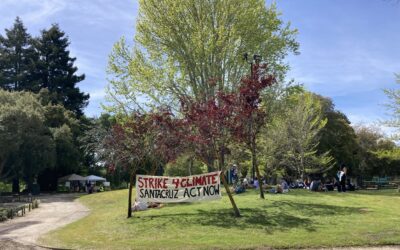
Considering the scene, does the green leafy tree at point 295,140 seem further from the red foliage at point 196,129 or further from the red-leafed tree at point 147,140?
the red-leafed tree at point 147,140

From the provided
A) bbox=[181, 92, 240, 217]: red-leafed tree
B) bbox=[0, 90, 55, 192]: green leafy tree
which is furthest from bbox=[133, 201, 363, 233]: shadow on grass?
bbox=[0, 90, 55, 192]: green leafy tree

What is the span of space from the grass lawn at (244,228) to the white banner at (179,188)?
2.34 feet

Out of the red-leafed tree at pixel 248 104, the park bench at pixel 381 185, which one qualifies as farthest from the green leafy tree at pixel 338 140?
the red-leafed tree at pixel 248 104

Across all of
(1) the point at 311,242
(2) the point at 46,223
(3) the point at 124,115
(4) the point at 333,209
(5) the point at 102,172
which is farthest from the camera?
(5) the point at 102,172

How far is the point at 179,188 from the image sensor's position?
18.5 metres

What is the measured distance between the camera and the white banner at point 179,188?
58.7 ft

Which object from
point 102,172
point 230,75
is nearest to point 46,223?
point 230,75

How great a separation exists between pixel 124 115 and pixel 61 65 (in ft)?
172

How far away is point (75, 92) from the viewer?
249 feet

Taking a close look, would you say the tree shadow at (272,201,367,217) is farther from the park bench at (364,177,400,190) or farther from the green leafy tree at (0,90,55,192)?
the green leafy tree at (0,90,55,192)

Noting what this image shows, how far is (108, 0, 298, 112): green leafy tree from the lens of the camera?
2853 cm

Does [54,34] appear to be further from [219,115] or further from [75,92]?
[219,115]

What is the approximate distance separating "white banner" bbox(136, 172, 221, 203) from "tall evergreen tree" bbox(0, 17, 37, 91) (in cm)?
6201

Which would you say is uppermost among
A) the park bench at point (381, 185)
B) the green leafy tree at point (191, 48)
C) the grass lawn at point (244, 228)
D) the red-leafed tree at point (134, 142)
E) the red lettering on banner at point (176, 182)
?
the green leafy tree at point (191, 48)
